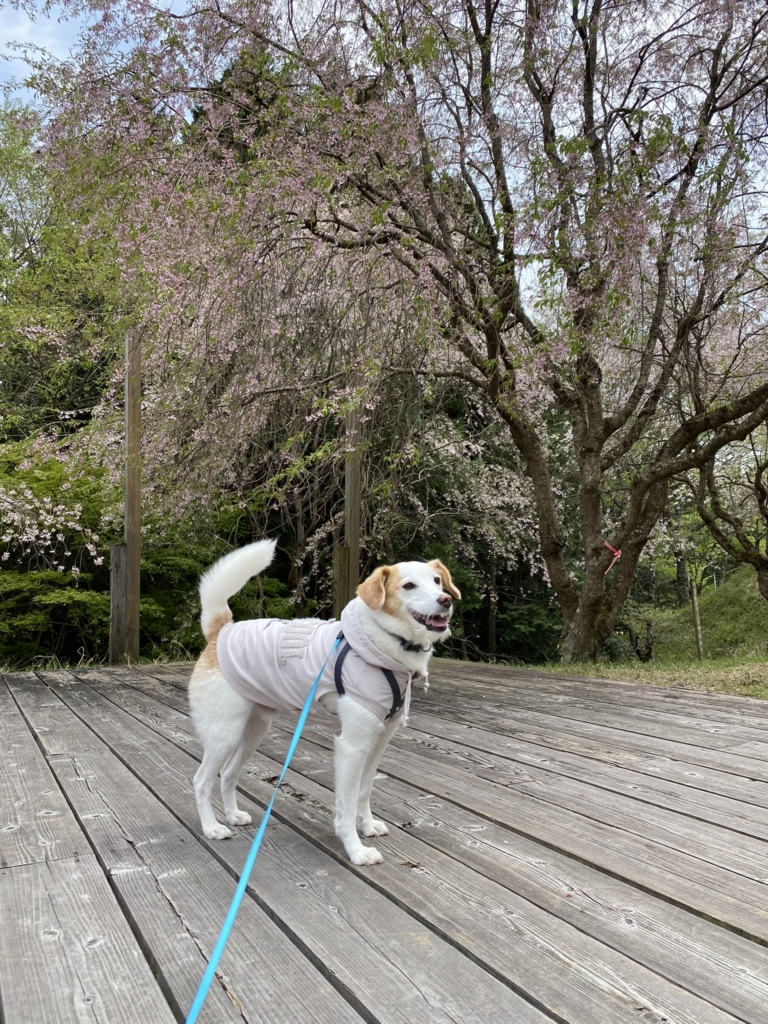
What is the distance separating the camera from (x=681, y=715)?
416cm

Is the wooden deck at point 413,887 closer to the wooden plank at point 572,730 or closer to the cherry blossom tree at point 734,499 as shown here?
the wooden plank at point 572,730

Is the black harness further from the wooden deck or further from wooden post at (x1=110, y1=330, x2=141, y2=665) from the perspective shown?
wooden post at (x1=110, y1=330, x2=141, y2=665)

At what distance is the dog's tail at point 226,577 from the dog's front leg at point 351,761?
0.56 m

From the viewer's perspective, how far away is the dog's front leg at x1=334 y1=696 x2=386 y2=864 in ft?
7.02

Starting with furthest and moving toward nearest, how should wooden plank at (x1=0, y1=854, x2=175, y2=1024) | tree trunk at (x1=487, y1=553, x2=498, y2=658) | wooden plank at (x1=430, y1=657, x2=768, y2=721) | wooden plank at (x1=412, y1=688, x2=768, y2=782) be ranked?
1. tree trunk at (x1=487, y1=553, x2=498, y2=658)
2. wooden plank at (x1=430, y1=657, x2=768, y2=721)
3. wooden plank at (x1=412, y1=688, x2=768, y2=782)
4. wooden plank at (x1=0, y1=854, x2=175, y2=1024)

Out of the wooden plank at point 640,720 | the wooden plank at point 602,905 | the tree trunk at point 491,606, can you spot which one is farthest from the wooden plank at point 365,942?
the tree trunk at point 491,606

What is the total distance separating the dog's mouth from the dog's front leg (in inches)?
12.6

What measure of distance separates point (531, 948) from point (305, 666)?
3.34 feet

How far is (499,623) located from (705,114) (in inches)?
364

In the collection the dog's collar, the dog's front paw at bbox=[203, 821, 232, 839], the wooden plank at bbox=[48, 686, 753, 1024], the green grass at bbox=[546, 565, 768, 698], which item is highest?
the dog's collar

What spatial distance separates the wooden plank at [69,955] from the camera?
139 centimetres

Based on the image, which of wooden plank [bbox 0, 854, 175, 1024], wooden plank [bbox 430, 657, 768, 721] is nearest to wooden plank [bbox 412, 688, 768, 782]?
wooden plank [bbox 430, 657, 768, 721]

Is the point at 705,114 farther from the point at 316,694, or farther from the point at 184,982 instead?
the point at 184,982

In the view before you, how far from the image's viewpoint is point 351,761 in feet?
7.08
